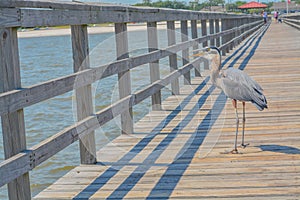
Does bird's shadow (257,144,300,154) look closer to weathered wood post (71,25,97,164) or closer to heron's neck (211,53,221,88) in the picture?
heron's neck (211,53,221,88)

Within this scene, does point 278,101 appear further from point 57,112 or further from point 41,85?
point 57,112

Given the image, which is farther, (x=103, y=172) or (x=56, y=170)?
(x=56, y=170)

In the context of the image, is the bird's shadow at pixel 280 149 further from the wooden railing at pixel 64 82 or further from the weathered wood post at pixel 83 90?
the weathered wood post at pixel 83 90

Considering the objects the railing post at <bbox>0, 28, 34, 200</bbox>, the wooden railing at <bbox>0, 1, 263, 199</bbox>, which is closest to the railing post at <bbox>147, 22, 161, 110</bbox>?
the wooden railing at <bbox>0, 1, 263, 199</bbox>

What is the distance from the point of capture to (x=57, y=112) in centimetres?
1298

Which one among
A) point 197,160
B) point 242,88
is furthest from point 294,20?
point 197,160

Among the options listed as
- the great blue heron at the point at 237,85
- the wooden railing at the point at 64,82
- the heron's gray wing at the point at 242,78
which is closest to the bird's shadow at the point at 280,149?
the great blue heron at the point at 237,85

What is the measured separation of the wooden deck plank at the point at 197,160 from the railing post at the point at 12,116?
0.70 meters

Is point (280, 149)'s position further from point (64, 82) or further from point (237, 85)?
point (64, 82)

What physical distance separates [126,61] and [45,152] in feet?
7.10

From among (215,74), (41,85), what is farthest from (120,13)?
(41,85)

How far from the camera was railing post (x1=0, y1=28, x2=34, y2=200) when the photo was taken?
3.38 m

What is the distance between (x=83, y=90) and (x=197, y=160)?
3.62 ft

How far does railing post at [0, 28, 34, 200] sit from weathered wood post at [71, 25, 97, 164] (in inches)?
45.0
